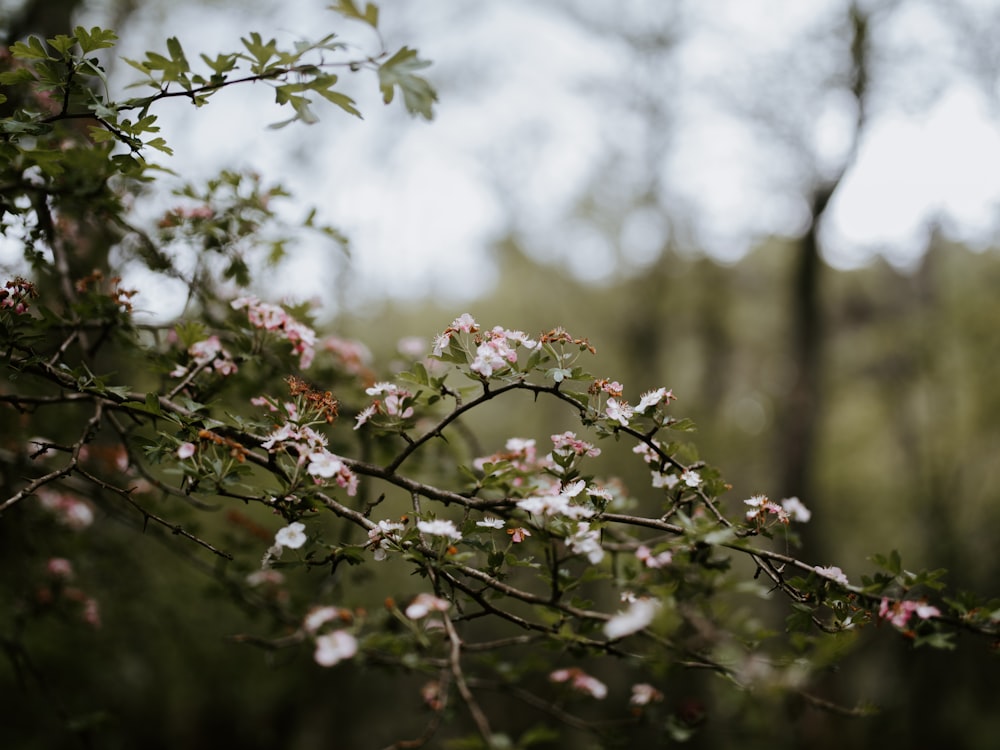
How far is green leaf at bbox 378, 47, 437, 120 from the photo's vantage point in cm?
144

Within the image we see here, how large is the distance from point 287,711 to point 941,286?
9557mm

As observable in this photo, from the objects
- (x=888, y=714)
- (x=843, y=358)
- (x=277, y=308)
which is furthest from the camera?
(x=843, y=358)

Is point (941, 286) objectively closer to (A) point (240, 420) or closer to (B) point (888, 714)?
(B) point (888, 714)

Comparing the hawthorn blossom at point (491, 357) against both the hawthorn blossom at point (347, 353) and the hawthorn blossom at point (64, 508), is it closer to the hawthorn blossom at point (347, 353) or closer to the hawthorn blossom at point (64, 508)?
the hawthorn blossom at point (347, 353)

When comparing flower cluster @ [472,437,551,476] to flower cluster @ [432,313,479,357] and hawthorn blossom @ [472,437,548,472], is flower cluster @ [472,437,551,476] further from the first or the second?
flower cluster @ [432,313,479,357]

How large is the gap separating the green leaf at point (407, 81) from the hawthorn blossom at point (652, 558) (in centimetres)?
122

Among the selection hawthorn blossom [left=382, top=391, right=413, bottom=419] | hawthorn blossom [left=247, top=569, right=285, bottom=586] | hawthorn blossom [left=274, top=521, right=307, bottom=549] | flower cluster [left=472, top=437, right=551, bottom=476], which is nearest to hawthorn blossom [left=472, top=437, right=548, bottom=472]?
flower cluster [left=472, top=437, right=551, bottom=476]

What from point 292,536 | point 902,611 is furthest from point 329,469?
point 902,611

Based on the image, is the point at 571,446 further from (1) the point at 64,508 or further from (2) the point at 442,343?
(1) the point at 64,508

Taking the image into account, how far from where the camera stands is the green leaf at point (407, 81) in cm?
144

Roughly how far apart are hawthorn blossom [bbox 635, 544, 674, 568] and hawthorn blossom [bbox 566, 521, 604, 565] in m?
0.25

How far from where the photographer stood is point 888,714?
8062mm

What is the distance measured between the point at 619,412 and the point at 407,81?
0.89 meters

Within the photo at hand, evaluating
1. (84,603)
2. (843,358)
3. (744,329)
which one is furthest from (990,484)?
(84,603)
